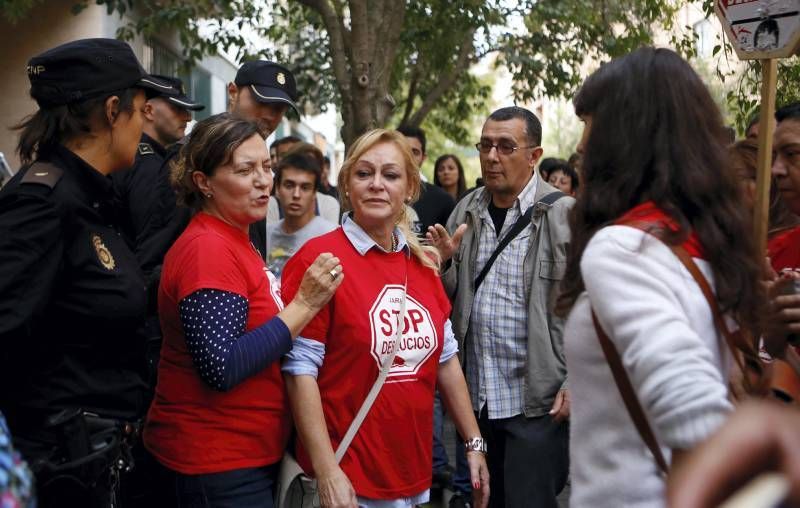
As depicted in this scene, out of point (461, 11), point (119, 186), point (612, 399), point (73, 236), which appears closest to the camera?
point (612, 399)

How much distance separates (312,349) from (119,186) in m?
1.35

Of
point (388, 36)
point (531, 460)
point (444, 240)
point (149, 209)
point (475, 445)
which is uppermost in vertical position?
point (388, 36)

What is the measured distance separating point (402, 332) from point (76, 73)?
143 cm

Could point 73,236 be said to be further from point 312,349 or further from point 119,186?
point 119,186

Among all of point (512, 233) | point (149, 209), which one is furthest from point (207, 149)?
point (512, 233)

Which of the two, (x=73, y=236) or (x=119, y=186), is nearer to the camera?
(x=73, y=236)

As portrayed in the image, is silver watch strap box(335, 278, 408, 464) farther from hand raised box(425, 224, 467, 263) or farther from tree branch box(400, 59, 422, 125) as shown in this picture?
tree branch box(400, 59, 422, 125)

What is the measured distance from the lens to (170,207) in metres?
4.32

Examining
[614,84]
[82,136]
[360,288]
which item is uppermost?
[614,84]

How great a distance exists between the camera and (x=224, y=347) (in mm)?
3156

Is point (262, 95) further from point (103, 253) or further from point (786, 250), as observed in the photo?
point (786, 250)

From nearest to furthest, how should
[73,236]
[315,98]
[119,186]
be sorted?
[73,236] → [119,186] → [315,98]

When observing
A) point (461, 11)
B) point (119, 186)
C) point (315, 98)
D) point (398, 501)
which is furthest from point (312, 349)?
point (315, 98)

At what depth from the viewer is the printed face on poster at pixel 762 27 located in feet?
11.2
